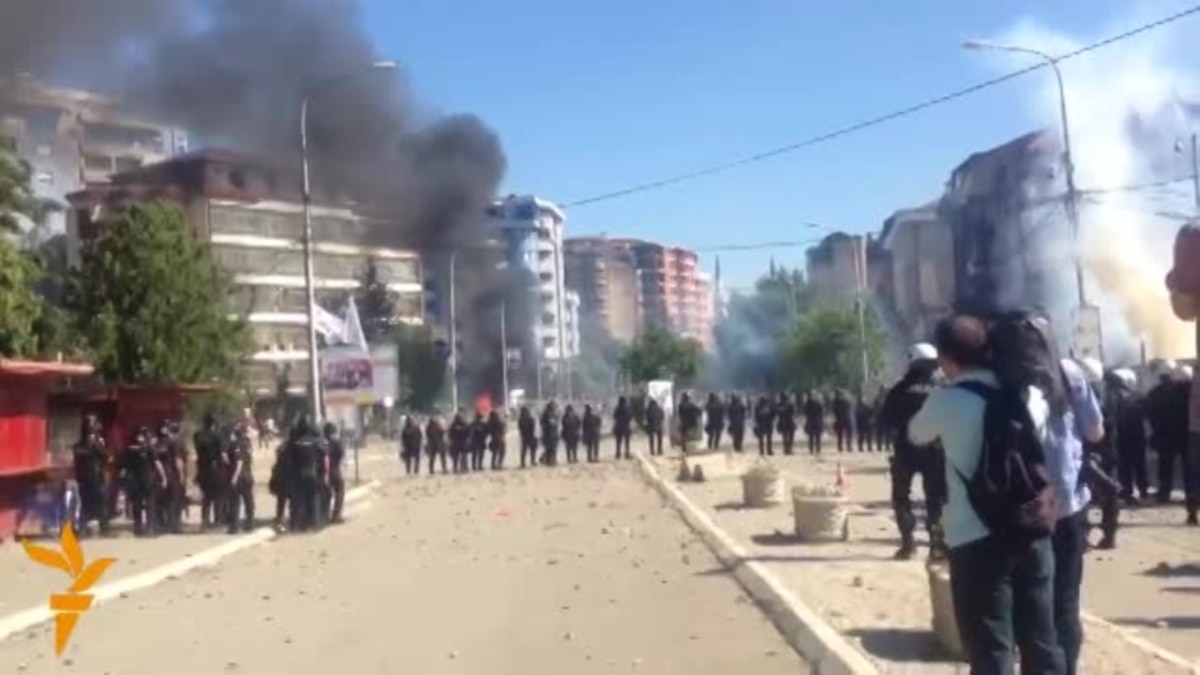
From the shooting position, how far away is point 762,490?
19.4 meters

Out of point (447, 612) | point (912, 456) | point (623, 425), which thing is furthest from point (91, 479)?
point (623, 425)

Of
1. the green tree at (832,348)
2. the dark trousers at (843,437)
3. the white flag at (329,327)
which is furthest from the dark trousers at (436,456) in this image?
the green tree at (832,348)

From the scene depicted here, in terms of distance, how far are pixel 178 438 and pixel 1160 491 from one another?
11.8 metres

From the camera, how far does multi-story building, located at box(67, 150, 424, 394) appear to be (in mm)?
55750

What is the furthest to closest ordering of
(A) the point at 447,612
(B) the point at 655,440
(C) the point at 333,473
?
(B) the point at 655,440
(C) the point at 333,473
(A) the point at 447,612

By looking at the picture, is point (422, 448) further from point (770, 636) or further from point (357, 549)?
point (770, 636)

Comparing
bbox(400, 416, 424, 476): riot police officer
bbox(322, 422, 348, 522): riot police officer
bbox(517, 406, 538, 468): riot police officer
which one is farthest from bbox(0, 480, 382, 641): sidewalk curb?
bbox(517, 406, 538, 468): riot police officer

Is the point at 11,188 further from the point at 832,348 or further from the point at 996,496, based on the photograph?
the point at 832,348

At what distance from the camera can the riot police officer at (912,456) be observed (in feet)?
31.9

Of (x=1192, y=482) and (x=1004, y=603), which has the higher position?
(x=1004, y=603)

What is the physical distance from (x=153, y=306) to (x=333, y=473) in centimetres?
1076

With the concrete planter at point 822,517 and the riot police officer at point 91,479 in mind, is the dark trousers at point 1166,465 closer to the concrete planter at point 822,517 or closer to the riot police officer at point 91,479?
the concrete planter at point 822,517

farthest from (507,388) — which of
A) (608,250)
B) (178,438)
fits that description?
(608,250)

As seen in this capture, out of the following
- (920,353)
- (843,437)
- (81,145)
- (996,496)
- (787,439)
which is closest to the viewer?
(996,496)
